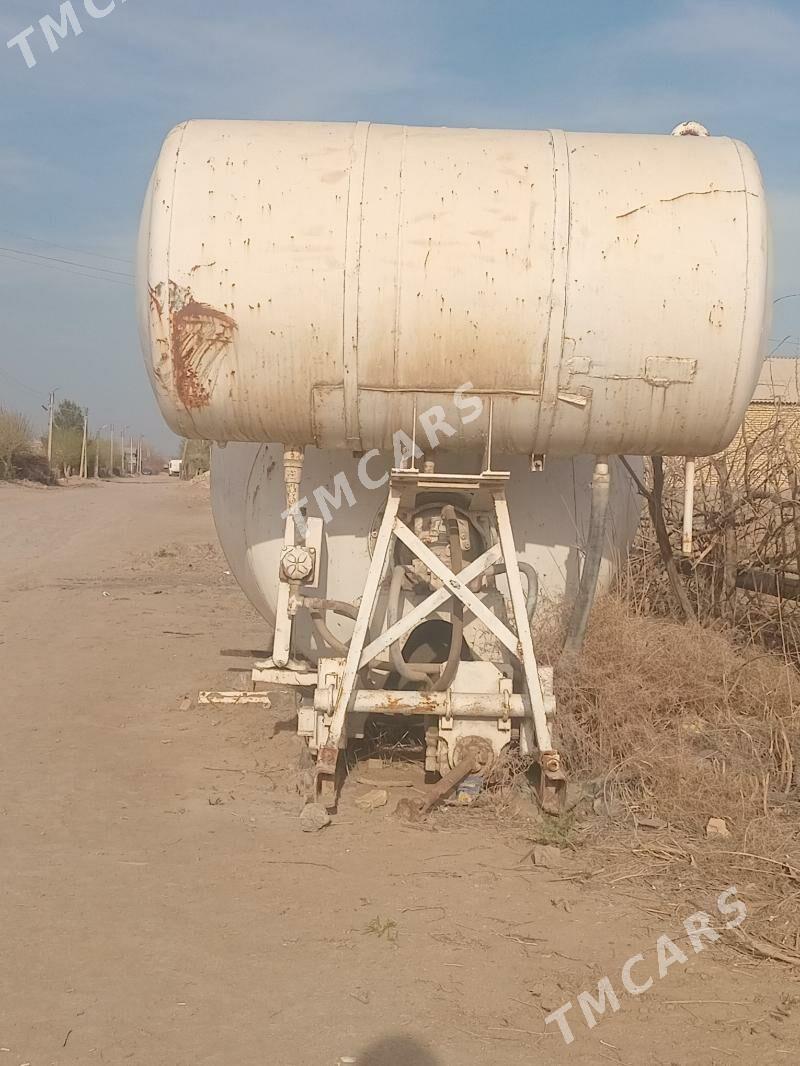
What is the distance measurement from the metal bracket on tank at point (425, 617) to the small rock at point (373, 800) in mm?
126

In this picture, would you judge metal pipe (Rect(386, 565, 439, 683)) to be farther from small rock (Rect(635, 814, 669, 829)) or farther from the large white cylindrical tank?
small rock (Rect(635, 814, 669, 829))

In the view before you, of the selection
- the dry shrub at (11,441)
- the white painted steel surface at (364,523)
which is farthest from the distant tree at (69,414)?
the white painted steel surface at (364,523)

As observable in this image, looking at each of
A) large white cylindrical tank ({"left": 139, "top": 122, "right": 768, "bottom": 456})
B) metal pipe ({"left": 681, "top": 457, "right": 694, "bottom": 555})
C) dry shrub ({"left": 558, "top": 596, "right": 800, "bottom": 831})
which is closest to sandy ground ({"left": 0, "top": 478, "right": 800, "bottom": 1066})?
dry shrub ({"left": 558, "top": 596, "right": 800, "bottom": 831})

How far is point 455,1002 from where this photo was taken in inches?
112

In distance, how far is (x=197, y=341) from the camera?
407cm

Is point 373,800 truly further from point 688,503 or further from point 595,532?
point 688,503

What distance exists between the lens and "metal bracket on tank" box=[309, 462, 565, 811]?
4.23 m

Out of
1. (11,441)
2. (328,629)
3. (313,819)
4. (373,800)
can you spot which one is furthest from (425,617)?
(11,441)

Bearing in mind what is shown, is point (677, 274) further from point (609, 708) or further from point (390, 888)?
point (390, 888)

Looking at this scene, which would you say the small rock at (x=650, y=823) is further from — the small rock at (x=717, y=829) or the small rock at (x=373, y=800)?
the small rock at (x=373, y=800)

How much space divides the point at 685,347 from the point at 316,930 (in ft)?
8.17

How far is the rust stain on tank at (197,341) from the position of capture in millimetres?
4043

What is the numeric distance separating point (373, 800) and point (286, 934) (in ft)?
3.87

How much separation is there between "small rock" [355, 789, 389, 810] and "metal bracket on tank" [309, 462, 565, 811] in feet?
0.41
